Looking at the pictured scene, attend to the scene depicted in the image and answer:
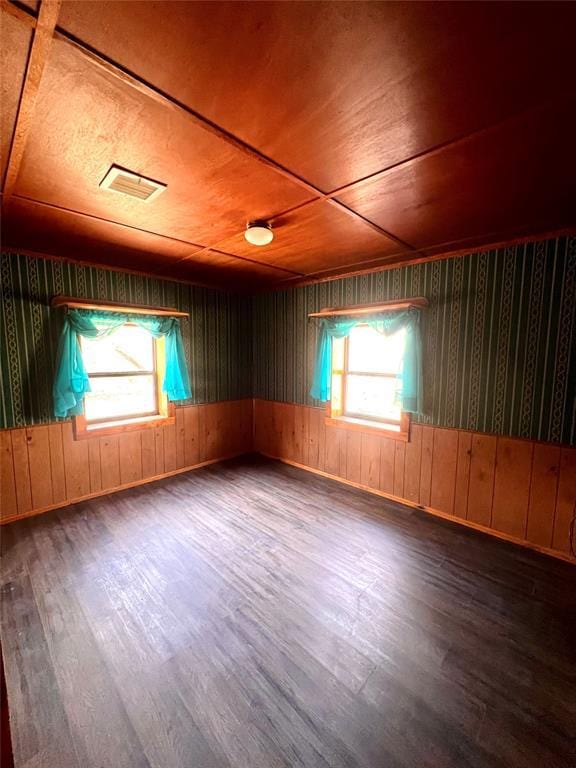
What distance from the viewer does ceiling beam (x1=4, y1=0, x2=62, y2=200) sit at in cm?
88

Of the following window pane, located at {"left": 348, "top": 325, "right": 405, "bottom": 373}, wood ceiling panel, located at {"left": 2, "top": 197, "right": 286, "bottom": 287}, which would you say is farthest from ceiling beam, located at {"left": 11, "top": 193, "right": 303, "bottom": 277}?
window pane, located at {"left": 348, "top": 325, "right": 405, "bottom": 373}

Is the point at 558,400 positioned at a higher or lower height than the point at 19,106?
lower

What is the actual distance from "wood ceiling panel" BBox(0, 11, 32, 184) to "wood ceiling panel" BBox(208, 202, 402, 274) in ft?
4.48

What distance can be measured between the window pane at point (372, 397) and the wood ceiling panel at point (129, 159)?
2.15m

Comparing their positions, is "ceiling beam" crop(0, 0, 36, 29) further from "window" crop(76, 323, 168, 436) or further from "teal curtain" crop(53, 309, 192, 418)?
"window" crop(76, 323, 168, 436)

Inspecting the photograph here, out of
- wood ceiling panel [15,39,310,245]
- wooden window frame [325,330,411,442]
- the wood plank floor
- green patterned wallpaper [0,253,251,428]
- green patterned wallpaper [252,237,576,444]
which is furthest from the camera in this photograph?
wooden window frame [325,330,411,442]

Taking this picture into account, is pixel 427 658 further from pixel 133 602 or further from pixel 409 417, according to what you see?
pixel 409 417

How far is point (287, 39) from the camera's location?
3.09ft

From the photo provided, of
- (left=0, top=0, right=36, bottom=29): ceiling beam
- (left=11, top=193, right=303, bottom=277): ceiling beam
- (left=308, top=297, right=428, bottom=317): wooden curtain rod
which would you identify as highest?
(left=0, top=0, right=36, bottom=29): ceiling beam

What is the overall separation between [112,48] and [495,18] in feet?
3.60

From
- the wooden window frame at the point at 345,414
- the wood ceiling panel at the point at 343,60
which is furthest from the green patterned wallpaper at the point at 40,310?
the wood ceiling panel at the point at 343,60

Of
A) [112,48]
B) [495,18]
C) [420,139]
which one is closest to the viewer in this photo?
[495,18]

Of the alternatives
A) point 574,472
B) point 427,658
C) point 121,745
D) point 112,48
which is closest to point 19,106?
point 112,48

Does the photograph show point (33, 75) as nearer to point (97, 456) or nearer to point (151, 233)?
point (151, 233)
